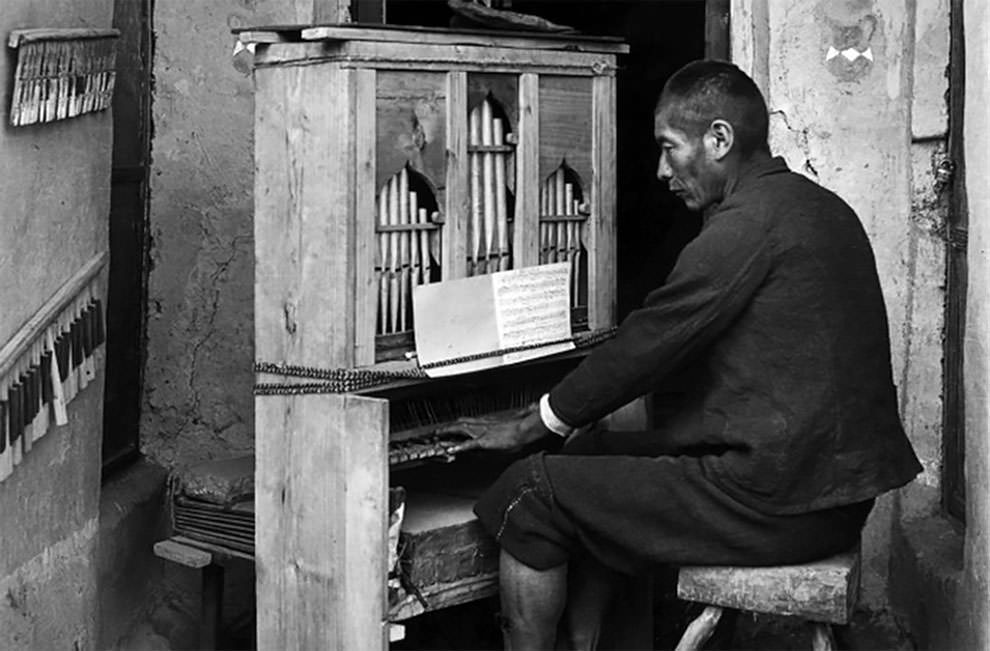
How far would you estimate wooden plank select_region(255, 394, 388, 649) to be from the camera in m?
4.17

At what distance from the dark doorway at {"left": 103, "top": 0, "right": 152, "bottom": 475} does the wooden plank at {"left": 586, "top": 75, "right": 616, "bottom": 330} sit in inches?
68.0

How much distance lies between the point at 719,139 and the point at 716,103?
0.10 meters

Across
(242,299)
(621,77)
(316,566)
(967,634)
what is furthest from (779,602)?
(621,77)

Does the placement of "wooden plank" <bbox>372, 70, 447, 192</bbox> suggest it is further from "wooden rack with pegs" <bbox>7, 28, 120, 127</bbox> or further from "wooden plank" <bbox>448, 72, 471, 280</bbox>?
"wooden rack with pegs" <bbox>7, 28, 120, 127</bbox>

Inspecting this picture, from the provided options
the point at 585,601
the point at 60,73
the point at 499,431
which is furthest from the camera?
the point at 585,601

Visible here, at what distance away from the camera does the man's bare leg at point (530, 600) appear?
4.49 m

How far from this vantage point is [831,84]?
539 cm

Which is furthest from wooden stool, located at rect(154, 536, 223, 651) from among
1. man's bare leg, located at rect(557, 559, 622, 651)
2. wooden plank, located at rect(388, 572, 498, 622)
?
man's bare leg, located at rect(557, 559, 622, 651)

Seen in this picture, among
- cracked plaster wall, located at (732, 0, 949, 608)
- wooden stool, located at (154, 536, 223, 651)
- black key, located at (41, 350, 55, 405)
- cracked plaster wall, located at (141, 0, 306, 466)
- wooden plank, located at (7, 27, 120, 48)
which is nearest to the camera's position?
wooden plank, located at (7, 27, 120, 48)

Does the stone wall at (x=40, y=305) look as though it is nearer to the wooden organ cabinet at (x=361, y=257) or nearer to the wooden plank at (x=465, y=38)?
the wooden organ cabinet at (x=361, y=257)

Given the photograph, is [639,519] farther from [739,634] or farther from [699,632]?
[739,634]

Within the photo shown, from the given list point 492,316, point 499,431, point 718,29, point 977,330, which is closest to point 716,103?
point 492,316

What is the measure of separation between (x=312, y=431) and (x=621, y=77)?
475 cm

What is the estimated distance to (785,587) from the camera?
4.18 meters
